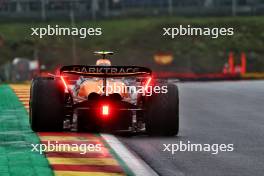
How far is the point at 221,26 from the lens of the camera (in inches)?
3182

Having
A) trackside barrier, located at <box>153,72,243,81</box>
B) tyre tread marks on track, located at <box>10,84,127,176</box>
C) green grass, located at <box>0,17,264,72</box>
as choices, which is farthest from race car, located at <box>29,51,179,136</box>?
green grass, located at <box>0,17,264,72</box>

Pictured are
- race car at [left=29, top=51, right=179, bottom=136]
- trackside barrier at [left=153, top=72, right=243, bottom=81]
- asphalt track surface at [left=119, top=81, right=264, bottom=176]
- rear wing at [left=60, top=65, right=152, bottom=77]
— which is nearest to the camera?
asphalt track surface at [left=119, top=81, right=264, bottom=176]

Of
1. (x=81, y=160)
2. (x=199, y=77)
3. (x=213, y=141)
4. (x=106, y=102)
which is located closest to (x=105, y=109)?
(x=106, y=102)

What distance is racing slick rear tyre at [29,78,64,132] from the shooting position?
13.0 meters

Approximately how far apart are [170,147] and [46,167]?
2.65m

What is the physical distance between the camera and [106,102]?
1284cm

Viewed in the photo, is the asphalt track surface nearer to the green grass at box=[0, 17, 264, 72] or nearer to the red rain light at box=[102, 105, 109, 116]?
the red rain light at box=[102, 105, 109, 116]

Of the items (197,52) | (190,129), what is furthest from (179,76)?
(190,129)

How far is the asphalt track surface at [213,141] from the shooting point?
9.63m

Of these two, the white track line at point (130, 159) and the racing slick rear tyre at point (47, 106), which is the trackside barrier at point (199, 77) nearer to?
the racing slick rear tyre at point (47, 106)

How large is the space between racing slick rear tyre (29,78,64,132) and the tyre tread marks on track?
14.0 inches

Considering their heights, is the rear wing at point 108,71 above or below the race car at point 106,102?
above

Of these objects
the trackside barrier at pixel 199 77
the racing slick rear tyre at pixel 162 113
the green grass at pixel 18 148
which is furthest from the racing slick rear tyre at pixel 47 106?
the trackside barrier at pixel 199 77

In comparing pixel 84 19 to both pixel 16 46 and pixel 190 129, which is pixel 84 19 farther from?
pixel 190 129
